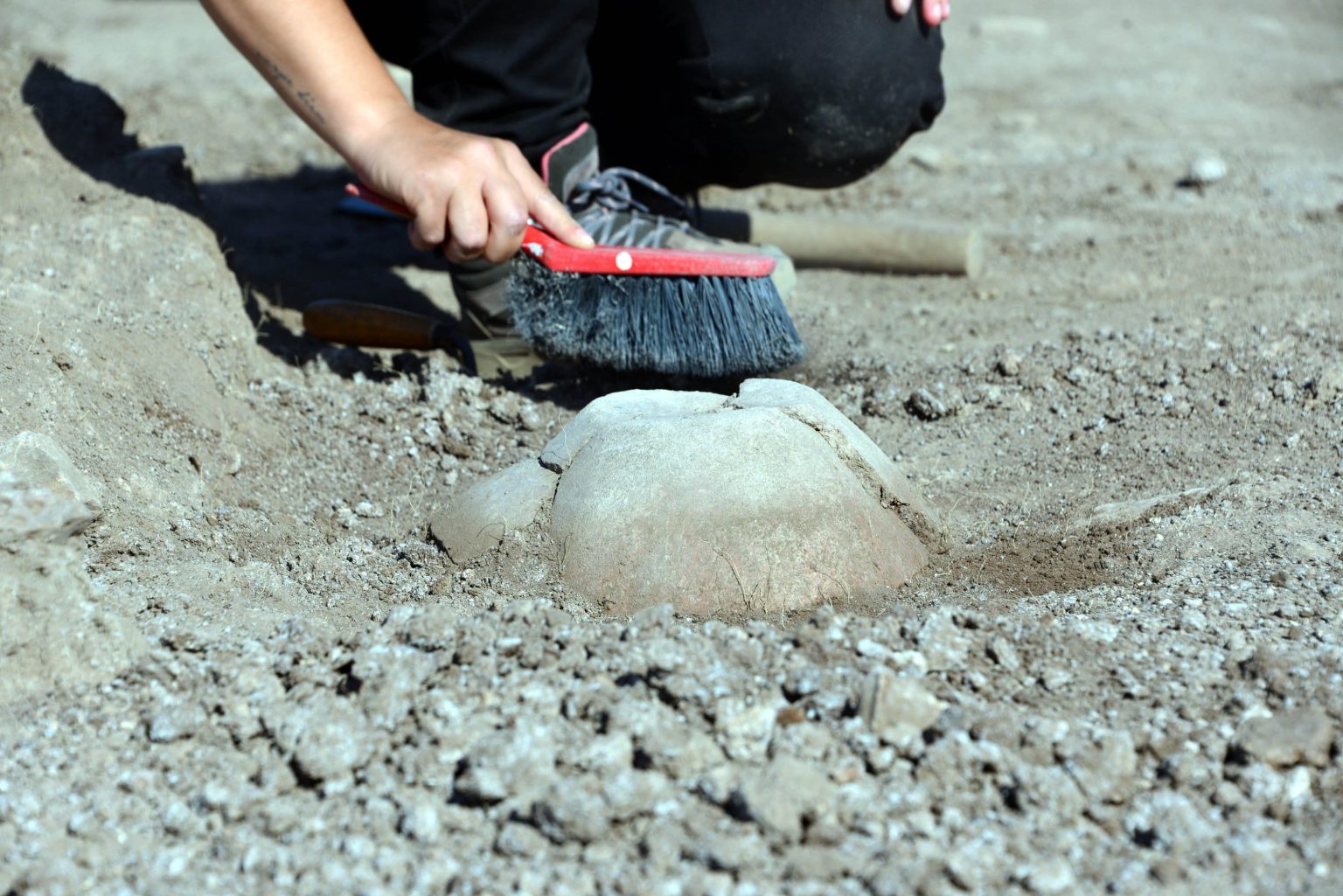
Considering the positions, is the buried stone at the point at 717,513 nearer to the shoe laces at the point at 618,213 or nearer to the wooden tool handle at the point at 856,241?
the shoe laces at the point at 618,213

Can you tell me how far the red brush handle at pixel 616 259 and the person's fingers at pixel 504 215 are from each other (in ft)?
0.30

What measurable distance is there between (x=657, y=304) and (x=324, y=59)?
813 mm

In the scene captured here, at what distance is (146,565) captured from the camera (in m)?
1.92

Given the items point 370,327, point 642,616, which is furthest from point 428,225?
point 642,616

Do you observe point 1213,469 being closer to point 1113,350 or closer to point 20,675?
point 1113,350

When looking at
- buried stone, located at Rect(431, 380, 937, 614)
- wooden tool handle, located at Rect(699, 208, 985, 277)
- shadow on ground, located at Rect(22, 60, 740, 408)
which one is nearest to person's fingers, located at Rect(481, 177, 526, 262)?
shadow on ground, located at Rect(22, 60, 740, 408)

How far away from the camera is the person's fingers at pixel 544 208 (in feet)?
8.07

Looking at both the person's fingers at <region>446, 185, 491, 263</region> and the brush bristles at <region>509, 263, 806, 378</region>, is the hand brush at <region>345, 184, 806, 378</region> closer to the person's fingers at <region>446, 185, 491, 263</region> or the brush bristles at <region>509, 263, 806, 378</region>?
the brush bristles at <region>509, 263, 806, 378</region>

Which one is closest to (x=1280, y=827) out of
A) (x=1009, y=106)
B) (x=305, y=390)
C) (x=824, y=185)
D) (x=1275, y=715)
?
(x=1275, y=715)

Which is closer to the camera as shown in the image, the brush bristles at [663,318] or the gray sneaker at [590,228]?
the brush bristles at [663,318]

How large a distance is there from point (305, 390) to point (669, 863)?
1618mm

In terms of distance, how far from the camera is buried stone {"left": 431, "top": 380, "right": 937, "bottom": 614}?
6.10 ft

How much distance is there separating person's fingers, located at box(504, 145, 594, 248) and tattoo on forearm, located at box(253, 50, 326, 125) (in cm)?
41

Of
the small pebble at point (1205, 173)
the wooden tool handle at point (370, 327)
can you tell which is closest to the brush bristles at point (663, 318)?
the wooden tool handle at point (370, 327)
